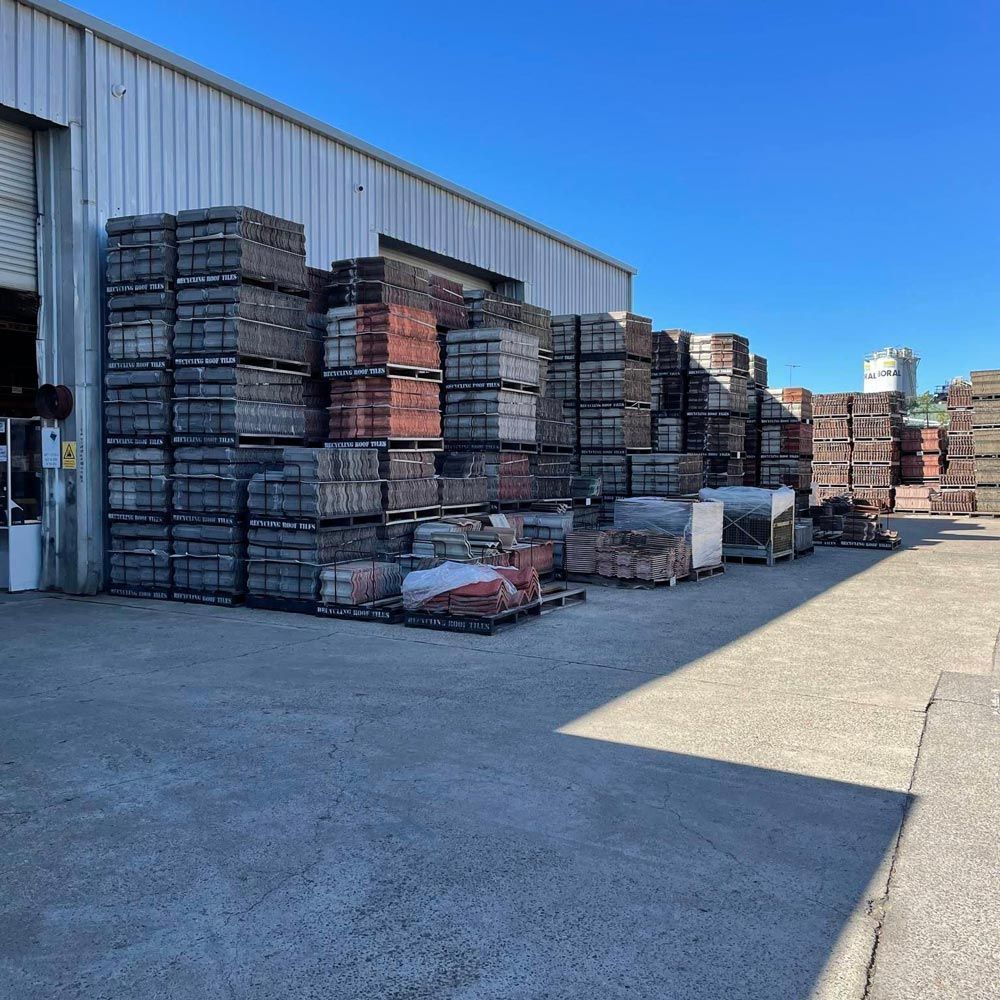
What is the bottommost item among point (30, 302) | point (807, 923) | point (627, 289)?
point (807, 923)

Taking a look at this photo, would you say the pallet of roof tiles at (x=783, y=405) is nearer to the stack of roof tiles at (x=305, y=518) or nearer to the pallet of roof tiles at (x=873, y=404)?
the pallet of roof tiles at (x=873, y=404)

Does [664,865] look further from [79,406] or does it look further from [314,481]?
[79,406]

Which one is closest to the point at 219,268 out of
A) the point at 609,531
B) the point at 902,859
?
the point at 609,531

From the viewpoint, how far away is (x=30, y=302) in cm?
1159

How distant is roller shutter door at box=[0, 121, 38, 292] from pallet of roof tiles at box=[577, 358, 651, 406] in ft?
29.6

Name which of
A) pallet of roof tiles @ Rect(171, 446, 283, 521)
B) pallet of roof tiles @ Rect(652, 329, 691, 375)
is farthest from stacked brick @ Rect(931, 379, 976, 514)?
pallet of roof tiles @ Rect(171, 446, 283, 521)

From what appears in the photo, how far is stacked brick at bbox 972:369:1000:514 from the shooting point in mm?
24953

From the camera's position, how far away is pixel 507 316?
582 inches

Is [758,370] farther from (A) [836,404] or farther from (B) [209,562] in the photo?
(B) [209,562]

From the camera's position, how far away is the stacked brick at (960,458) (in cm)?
2706

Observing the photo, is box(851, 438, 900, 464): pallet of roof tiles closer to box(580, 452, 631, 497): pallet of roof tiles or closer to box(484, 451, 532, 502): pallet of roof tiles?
box(580, 452, 631, 497): pallet of roof tiles

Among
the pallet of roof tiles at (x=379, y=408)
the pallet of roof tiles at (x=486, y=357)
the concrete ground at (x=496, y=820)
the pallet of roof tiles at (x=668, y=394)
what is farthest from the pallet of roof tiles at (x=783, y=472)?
the concrete ground at (x=496, y=820)

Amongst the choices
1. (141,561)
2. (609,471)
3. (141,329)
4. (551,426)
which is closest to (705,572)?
(551,426)

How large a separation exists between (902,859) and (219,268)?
949 centimetres
